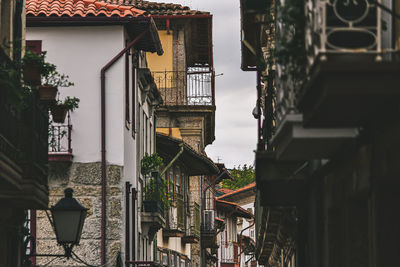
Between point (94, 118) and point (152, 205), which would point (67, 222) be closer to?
point (94, 118)

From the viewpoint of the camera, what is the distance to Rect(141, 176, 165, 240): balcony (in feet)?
84.0

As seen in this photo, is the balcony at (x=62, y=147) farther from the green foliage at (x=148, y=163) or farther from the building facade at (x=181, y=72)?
the building facade at (x=181, y=72)

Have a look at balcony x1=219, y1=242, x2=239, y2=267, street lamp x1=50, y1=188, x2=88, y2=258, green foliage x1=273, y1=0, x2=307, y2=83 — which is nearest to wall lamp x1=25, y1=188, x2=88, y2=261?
street lamp x1=50, y1=188, x2=88, y2=258

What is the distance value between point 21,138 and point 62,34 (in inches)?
385

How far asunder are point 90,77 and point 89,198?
2.54m

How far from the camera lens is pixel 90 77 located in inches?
838

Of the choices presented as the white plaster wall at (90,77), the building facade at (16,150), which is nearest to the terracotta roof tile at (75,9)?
the white plaster wall at (90,77)

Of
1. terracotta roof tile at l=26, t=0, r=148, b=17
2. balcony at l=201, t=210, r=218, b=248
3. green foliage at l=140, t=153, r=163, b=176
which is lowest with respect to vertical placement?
balcony at l=201, t=210, r=218, b=248

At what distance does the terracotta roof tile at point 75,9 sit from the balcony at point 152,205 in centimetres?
539

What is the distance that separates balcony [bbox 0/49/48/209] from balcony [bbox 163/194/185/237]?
1992 centimetres

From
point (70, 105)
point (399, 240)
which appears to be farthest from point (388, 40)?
point (70, 105)

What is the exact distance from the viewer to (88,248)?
2062 cm

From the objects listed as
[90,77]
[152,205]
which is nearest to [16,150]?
[90,77]

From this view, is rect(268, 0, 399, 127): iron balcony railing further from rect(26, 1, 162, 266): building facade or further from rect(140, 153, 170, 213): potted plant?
rect(140, 153, 170, 213): potted plant
